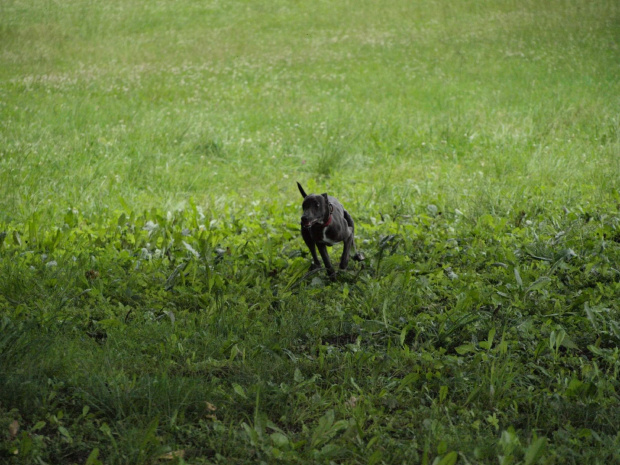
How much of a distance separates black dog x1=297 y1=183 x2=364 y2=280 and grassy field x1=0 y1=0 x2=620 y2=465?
0.21 meters

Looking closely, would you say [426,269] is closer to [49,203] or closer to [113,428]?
[113,428]

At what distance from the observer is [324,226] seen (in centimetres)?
467

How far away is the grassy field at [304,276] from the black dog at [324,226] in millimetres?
210

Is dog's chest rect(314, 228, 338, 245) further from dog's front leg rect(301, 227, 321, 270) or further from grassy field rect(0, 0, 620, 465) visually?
grassy field rect(0, 0, 620, 465)

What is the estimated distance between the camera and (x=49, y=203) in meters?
6.83

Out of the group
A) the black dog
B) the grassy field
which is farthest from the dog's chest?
the grassy field

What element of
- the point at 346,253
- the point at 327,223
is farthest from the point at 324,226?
the point at 346,253

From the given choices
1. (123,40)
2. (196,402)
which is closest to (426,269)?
(196,402)

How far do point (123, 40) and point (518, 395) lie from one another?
18.9 m

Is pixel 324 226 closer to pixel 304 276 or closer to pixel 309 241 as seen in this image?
pixel 309 241

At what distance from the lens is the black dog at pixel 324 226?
450cm

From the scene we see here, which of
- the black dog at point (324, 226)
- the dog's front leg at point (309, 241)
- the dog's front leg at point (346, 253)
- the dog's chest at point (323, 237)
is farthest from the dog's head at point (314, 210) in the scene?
the dog's front leg at point (346, 253)

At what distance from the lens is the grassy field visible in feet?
10.00

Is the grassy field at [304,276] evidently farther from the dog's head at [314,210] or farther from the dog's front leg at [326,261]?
the dog's head at [314,210]
